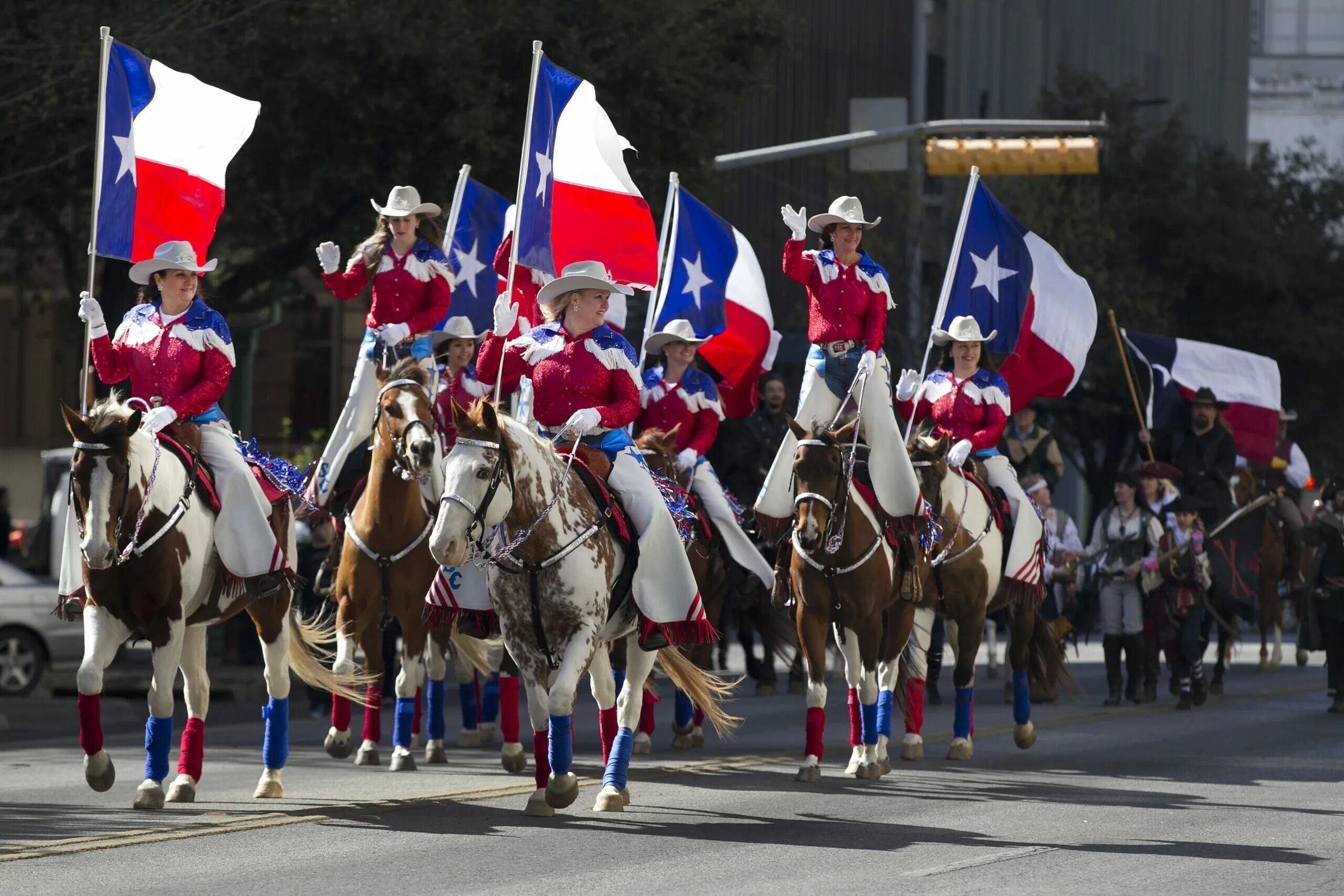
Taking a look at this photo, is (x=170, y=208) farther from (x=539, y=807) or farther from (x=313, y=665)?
(x=539, y=807)

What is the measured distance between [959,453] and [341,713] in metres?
4.47

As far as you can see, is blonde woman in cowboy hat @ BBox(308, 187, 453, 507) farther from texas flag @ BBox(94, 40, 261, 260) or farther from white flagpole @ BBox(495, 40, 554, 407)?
white flagpole @ BBox(495, 40, 554, 407)

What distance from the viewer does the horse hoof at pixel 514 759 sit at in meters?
13.5

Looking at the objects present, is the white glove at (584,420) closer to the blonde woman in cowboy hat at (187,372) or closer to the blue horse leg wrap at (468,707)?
the blonde woman in cowboy hat at (187,372)

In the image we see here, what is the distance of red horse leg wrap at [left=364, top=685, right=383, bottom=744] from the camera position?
45.3 ft

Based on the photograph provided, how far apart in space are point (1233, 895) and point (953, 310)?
27.2ft

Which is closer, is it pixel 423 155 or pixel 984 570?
pixel 984 570

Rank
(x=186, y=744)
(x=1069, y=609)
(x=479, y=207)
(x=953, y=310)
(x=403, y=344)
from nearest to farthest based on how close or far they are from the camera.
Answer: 1. (x=186, y=744)
2. (x=403, y=344)
3. (x=953, y=310)
4. (x=479, y=207)
5. (x=1069, y=609)

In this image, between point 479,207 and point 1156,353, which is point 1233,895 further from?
point 1156,353

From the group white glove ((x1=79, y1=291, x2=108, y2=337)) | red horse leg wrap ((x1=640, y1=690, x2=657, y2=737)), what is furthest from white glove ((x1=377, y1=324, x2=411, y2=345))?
red horse leg wrap ((x1=640, y1=690, x2=657, y2=737))

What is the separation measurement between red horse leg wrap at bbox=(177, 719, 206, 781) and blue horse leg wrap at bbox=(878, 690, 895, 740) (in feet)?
13.9

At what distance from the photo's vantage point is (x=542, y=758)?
449 inches

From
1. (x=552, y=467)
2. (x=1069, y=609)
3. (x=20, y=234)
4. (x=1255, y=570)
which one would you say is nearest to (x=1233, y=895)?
(x=552, y=467)

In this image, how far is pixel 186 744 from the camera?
39.5 feet
